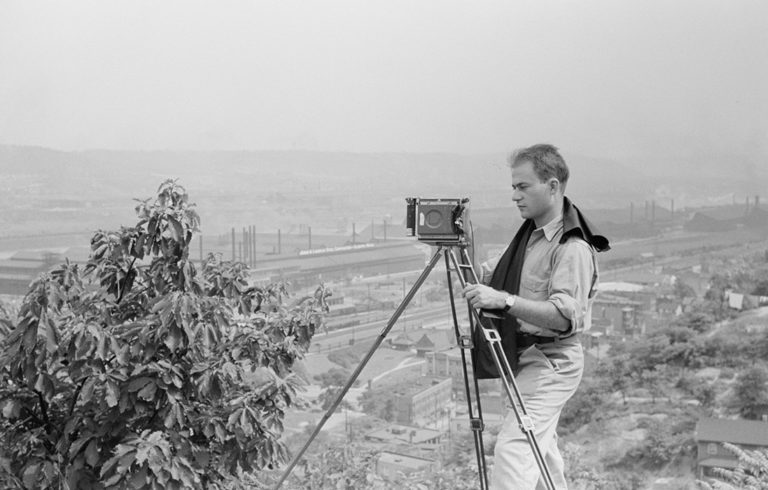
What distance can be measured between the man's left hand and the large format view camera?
0.72 feet

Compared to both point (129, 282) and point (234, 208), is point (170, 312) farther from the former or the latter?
point (234, 208)

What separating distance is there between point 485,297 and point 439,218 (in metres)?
0.30

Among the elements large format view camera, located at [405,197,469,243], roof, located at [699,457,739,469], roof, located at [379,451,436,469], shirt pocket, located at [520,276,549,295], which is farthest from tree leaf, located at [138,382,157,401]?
roof, located at [699,457,739,469]

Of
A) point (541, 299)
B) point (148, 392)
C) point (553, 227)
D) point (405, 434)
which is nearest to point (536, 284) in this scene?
point (541, 299)

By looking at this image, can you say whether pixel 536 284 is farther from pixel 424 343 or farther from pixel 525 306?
pixel 424 343

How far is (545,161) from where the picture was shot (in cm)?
191

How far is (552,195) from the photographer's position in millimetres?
1943

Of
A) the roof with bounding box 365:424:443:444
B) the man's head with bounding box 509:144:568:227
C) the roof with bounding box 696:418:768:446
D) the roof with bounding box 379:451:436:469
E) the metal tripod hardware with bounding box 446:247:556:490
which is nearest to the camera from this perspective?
the metal tripod hardware with bounding box 446:247:556:490

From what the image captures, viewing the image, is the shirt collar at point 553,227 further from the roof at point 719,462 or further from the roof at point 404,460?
the roof at point 719,462

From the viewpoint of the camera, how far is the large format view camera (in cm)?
202

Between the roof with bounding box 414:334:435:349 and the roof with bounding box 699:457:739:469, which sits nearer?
the roof with bounding box 699:457:739:469

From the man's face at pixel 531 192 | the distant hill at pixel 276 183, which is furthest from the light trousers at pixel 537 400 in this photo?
the distant hill at pixel 276 183

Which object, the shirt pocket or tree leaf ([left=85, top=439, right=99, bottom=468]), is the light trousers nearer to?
the shirt pocket

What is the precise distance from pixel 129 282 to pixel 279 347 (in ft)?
1.84
